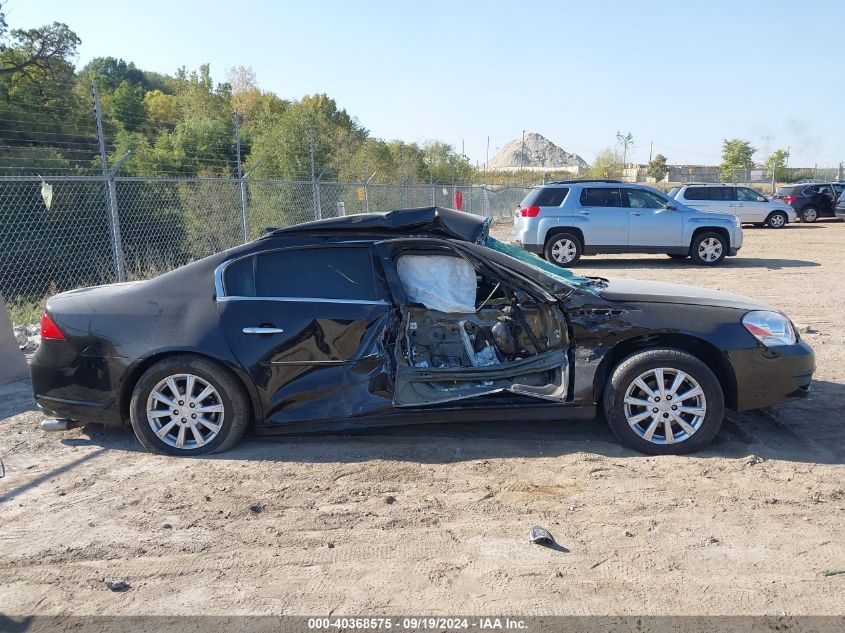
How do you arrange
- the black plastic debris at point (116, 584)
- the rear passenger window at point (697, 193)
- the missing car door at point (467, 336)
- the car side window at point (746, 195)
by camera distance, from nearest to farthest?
the black plastic debris at point (116, 584) → the missing car door at point (467, 336) → the rear passenger window at point (697, 193) → the car side window at point (746, 195)

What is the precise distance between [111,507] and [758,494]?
375cm

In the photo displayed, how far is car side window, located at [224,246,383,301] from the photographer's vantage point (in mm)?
4922

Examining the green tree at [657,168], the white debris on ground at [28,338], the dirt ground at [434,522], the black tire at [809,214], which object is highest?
the green tree at [657,168]

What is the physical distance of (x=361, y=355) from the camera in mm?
4824

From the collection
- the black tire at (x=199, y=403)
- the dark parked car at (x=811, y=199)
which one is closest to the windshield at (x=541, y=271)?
the black tire at (x=199, y=403)

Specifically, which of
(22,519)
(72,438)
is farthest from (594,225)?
(22,519)

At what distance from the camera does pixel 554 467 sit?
4.55 m

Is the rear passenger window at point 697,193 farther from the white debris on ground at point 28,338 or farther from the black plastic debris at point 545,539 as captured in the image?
the black plastic debris at point 545,539

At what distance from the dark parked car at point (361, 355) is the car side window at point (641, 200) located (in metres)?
11.1

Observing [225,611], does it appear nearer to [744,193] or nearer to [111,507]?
[111,507]

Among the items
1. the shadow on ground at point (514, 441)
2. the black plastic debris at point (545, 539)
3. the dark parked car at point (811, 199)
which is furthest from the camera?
the dark parked car at point (811, 199)

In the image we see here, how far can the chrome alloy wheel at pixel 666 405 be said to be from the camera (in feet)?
15.3

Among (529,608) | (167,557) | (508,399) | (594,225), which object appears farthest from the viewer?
(594,225)

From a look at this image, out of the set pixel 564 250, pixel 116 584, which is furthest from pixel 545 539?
pixel 564 250
